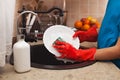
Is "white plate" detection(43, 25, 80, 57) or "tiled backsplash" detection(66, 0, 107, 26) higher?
"tiled backsplash" detection(66, 0, 107, 26)

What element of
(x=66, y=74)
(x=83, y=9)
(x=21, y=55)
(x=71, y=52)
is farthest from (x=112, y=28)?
(x=83, y=9)

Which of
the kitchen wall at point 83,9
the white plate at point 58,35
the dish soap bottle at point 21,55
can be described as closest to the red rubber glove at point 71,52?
the white plate at point 58,35

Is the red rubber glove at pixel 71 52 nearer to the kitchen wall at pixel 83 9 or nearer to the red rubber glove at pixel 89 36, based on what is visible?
the red rubber glove at pixel 89 36

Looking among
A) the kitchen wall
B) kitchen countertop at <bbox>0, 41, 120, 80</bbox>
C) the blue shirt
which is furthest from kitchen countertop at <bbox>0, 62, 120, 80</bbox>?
the kitchen wall

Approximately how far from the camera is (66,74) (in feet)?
2.85

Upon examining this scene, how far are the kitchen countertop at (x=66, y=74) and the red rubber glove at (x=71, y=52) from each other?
0.35 ft

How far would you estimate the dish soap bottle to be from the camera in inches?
32.2

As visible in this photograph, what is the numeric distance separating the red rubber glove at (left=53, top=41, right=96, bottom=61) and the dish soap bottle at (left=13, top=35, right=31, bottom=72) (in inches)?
10.0

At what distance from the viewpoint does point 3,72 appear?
87cm

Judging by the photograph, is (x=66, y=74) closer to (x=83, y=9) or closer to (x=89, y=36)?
(x=89, y=36)

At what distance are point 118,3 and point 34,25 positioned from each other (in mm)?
711

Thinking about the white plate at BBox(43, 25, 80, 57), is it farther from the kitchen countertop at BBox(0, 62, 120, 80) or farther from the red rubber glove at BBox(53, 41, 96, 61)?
the kitchen countertop at BBox(0, 62, 120, 80)

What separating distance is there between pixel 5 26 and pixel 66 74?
32 centimetres

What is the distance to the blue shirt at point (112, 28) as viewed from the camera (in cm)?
111
